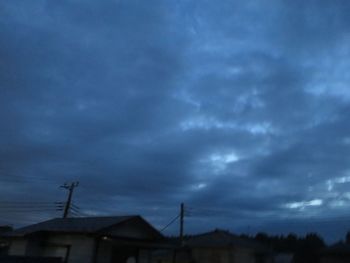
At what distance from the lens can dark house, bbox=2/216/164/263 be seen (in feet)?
96.5

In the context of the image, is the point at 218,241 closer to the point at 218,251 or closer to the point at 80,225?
the point at 218,251

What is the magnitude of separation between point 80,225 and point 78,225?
250 mm

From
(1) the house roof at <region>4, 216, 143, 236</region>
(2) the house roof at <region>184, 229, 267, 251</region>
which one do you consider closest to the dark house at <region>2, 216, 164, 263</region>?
(1) the house roof at <region>4, 216, 143, 236</region>


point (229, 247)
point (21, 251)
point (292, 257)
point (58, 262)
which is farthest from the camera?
point (292, 257)

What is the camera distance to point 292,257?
204ft

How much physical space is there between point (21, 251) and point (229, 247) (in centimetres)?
2235

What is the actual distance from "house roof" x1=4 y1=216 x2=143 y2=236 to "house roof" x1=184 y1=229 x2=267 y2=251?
16126 mm

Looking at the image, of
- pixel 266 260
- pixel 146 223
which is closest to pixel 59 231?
pixel 146 223

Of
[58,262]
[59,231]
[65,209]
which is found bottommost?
[58,262]

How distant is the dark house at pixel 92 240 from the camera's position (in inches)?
1158

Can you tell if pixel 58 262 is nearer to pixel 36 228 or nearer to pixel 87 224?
pixel 87 224

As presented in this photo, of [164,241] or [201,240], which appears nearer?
[164,241]

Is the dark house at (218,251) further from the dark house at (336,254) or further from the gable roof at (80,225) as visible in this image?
the gable roof at (80,225)

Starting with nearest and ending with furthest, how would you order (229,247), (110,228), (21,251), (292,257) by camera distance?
1. (110,228)
2. (21,251)
3. (229,247)
4. (292,257)
